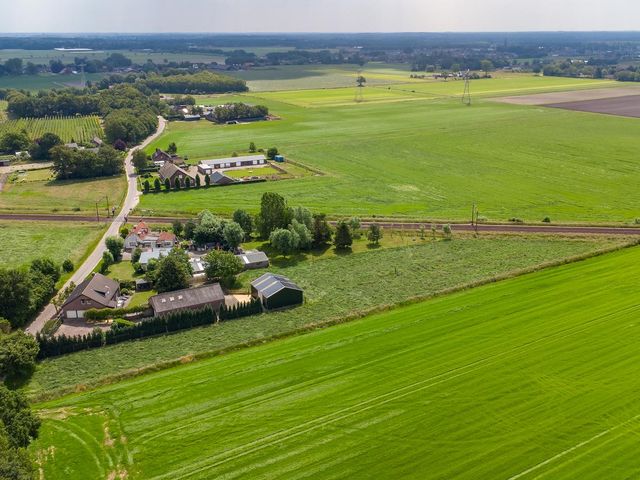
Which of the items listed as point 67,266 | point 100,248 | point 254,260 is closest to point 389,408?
point 254,260

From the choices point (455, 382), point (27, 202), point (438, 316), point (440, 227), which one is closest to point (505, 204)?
point (440, 227)

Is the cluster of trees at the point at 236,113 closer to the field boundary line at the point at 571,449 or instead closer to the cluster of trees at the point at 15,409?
the cluster of trees at the point at 15,409

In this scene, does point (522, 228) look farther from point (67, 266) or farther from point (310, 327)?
point (67, 266)

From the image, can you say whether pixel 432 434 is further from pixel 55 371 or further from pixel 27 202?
pixel 27 202

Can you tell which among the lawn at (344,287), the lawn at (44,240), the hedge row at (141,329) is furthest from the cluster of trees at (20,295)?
the lawn at (44,240)

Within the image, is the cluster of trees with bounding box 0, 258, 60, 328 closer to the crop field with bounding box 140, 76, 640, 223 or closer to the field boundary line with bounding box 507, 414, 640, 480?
the crop field with bounding box 140, 76, 640, 223

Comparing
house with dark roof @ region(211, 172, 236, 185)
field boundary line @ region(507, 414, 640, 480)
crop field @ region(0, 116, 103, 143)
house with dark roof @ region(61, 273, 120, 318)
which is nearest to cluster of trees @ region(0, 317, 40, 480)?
house with dark roof @ region(61, 273, 120, 318)

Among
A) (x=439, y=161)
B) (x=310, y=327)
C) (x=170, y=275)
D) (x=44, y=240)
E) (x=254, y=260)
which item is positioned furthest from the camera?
(x=439, y=161)
